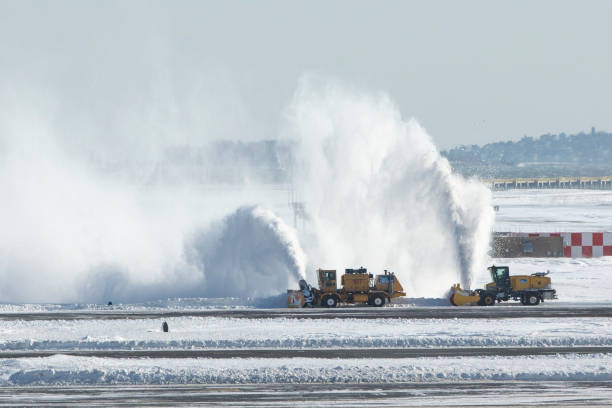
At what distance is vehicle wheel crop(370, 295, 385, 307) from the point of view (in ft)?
112

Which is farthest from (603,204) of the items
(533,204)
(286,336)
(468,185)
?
(286,336)

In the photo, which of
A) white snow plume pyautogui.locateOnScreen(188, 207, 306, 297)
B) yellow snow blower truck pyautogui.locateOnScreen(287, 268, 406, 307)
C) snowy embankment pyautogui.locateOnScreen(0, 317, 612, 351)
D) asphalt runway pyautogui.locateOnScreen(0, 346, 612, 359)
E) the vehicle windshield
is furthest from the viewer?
white snow plume pyautogui.locateOnScreen(188, 207, 306, 297)

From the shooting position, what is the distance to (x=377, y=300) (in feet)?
112

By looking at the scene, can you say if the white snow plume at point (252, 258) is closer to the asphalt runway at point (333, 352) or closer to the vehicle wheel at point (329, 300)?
the vehicle wheel at point (329, 300)

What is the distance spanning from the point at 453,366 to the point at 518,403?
3149 millimetres

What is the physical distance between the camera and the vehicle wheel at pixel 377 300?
3403cm

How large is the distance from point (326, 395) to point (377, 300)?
16.4 m

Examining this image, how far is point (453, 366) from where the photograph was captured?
20250 millimetres

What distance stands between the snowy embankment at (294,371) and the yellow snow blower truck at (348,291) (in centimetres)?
1291

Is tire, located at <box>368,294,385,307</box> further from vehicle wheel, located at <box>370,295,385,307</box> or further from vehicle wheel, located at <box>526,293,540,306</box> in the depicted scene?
vehicle wheel, located at <box>526,293,540,306</box>

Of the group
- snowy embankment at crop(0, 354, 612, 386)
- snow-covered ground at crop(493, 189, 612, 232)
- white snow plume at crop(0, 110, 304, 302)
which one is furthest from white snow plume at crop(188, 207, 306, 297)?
snow-covered ground at crop(493, 189, 612, 232)

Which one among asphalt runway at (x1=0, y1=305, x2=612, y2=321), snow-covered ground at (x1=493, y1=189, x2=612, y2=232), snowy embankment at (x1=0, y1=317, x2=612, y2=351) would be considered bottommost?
snowy embankment at (x1=0, y1=317, x2=612, y2=351)

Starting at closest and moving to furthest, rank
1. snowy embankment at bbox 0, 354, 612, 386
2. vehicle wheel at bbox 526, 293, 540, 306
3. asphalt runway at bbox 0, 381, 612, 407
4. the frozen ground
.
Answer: asphalt runway at bbox 0, 381, 612, 407 → the frozen ground → snowy embankment at bbox 0, 354, 612, 386 → vehicle wheel at bbox 526, 293, 540, 306

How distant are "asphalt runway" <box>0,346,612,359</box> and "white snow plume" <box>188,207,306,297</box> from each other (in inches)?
564
